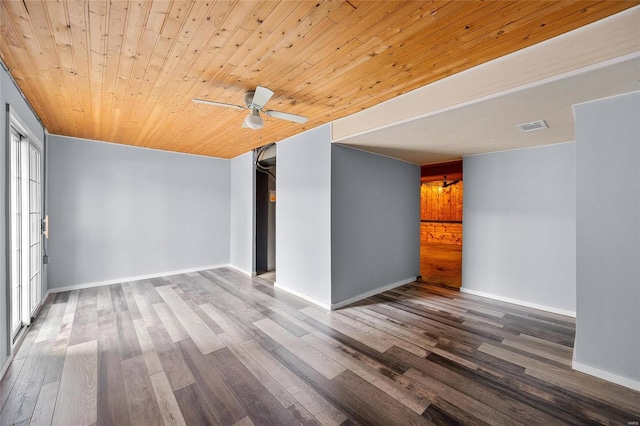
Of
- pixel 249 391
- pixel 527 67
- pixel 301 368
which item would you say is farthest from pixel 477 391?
pixel 527 67

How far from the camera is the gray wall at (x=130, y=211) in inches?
172

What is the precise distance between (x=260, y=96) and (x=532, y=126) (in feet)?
9.38

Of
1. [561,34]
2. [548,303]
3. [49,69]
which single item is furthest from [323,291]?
[49,69]

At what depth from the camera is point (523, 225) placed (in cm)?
378

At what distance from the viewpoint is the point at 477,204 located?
4.25 m

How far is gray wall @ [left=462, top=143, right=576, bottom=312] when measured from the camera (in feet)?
11.3

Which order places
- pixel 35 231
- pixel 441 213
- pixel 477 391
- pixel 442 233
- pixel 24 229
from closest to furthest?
→ pixel 477 391 → pixel 24 229 → pixel 35 231 → pixel 442 233 → pixel 441 213

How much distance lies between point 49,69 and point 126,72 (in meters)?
0.64

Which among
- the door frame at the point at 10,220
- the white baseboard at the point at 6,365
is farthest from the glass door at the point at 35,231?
the white baseboard at the point at 6,365

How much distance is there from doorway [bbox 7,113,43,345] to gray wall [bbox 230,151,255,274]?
3065 millimetres

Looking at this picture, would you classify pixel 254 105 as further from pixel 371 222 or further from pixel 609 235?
pixel 609 235

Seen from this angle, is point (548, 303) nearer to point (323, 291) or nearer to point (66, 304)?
point (323, 291)

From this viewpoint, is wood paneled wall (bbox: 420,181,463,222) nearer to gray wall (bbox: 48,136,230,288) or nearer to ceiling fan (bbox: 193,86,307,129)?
gray wall (bbox: 48,136,230,288)

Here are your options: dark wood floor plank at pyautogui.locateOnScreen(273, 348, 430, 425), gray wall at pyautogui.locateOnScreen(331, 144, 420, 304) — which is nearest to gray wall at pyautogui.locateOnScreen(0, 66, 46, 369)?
dark wood floor plank at pyautogui.locateOnScreen(273, 348, 430, 425)
